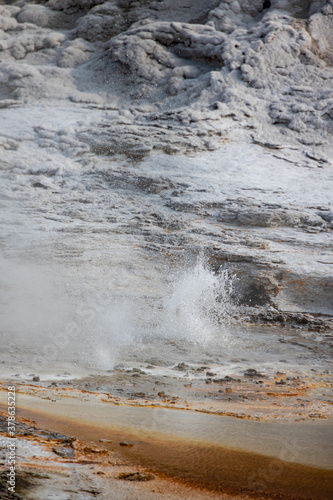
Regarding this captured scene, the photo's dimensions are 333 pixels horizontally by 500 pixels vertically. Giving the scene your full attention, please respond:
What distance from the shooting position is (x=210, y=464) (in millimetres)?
2008

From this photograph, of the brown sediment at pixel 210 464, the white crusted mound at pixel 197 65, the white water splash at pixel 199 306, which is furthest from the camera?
the white crusted mound at pixel 197 65

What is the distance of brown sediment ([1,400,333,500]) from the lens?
1834 millimetres

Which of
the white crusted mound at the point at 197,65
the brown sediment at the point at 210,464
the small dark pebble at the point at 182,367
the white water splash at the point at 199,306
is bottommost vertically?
the white water splash at the point at 199,306

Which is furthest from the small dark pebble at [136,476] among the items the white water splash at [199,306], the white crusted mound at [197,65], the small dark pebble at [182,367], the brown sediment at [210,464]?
the white crusted mound at [197,65]

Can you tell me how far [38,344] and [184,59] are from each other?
22.9ft

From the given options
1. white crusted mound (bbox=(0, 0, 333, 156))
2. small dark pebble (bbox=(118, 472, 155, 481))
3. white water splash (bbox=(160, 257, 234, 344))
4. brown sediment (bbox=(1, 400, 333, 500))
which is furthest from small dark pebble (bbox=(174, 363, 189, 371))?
white crusted mound (bbox=(0, 0, 333, 156))

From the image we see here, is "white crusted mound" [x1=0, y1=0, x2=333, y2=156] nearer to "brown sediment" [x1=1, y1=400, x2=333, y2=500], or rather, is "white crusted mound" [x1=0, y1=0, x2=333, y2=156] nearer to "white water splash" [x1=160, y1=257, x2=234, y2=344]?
"white water splash" [x1=160, y1=257, x2=234, y2=344]

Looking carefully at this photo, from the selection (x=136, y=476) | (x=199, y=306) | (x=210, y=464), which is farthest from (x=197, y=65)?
(x=136, y=476)

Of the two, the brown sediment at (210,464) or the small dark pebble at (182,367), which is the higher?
the brown sediment at (210,464)

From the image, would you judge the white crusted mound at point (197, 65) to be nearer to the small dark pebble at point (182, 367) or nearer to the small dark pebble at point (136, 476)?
the small dark pebble at point (182, 367)

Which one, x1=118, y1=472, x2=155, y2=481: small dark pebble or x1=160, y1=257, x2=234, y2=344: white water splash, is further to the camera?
x1=160, y1=257, x2=234, y2=344: white water splash

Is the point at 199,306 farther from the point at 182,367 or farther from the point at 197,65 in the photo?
the point at 197,65

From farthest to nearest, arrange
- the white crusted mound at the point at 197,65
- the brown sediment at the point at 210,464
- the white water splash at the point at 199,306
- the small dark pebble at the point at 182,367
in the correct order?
the white crusted mound at the point at 197,65
the white water splash at the point at 199,306
the small dark pebble at the point at 182,367
the brown sediment at the point at 210,464

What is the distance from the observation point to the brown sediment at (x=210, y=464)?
1834 mm
